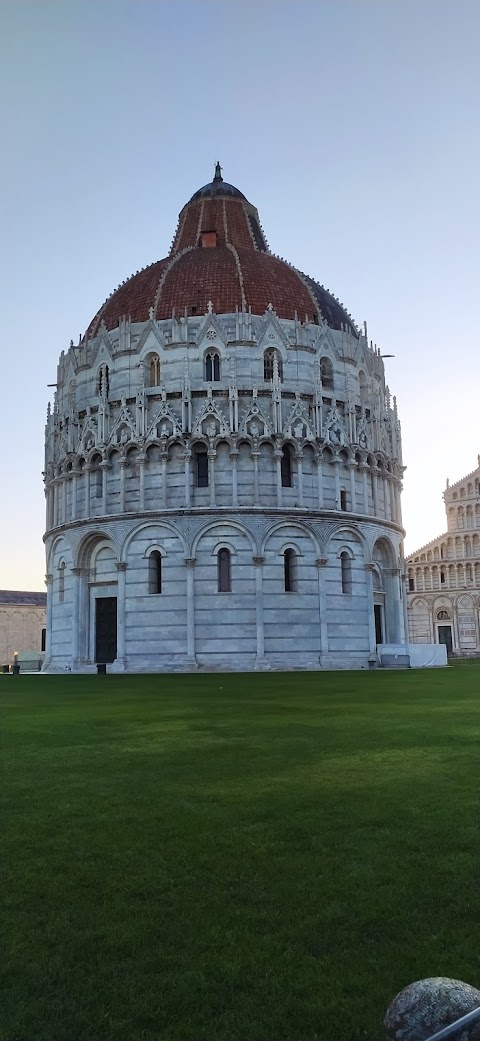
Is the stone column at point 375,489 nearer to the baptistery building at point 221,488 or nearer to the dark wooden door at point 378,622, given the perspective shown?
the baptistery building at point 221,488

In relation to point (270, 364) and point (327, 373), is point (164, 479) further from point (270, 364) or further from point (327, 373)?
point (327, 373)

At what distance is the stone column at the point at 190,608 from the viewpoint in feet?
145

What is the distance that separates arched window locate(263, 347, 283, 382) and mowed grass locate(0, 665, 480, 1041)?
36.9 metres

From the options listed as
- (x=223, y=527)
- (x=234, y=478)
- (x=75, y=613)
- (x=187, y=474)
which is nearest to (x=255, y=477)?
(x=234, y=478)

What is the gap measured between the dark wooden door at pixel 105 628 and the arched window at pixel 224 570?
693cm

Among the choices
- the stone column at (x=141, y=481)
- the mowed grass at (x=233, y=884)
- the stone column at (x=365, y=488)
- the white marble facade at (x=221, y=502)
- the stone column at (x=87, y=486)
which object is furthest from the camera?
the stone column at (x=365, y=488)

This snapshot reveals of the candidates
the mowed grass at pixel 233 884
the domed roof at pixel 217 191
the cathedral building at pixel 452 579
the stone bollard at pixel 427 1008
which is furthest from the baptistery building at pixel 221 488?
the stone bollard at pixel 427 1008

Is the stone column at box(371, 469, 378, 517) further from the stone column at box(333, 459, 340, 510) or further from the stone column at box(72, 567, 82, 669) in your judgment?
the stone column at box(72, 567, 82, 669)

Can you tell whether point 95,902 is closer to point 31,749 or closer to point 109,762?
point 109,762

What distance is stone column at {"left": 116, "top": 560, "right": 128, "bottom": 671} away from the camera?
45594 mm

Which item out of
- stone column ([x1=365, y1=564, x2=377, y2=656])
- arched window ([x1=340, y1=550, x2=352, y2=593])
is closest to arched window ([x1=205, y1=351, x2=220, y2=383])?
arched window ([x1=340, y1=550, x2=352, y2=593])

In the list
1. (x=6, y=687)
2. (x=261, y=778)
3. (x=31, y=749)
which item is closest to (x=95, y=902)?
(x=261, y=778)

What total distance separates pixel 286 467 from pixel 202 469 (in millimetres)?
5032

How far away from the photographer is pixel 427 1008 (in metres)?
3.63
